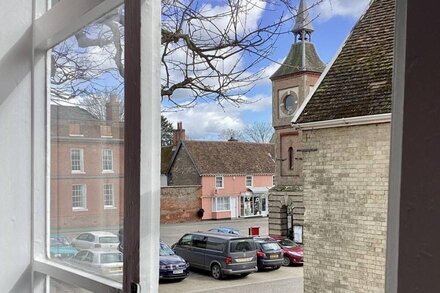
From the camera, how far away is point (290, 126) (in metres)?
0.71

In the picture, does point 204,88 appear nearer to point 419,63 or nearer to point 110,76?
point 110,76

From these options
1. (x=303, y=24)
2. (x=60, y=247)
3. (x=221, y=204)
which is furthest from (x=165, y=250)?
(x=303, y=24)

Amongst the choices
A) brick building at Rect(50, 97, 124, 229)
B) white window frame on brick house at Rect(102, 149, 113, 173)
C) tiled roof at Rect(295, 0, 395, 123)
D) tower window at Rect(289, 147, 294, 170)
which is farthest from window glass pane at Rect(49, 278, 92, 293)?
tiled roof at Rect(295, 0, 395, 123)

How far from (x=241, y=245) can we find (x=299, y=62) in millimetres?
343

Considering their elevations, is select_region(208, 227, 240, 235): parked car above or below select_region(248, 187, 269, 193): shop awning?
below

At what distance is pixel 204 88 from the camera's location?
101 cm

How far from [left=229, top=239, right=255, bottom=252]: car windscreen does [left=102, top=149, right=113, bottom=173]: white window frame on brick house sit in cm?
28

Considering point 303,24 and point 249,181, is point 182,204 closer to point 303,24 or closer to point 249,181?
point 249,181

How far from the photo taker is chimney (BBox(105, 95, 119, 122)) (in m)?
0.89

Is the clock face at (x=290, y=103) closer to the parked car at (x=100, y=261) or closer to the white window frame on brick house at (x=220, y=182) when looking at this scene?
the white window frame on brick house at (x=220, y=182)

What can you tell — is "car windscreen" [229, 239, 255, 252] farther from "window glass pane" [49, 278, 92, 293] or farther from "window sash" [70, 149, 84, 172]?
"window sash" [70, 149, 84, 172]

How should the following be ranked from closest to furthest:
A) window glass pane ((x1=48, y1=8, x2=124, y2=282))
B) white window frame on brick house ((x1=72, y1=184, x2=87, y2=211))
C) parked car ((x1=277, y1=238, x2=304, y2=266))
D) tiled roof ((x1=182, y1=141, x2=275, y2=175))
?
1. parked car ((x1=277, y1=238, x2=304, y2=266))
2. tiled roof ((x1=182, y1=141, x2=275, y2=175))
3. window glass pane ((x1=48, y1=8, x2=124, y2=282))
4. white window frame on brick house ((x1=72, y1=184, x2=87, y2=211))

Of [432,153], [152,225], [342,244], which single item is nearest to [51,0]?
[152,225]

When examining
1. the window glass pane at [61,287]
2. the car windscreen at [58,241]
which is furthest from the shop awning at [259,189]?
the car windscreen at [58,241]
